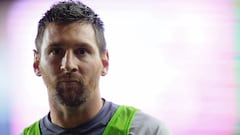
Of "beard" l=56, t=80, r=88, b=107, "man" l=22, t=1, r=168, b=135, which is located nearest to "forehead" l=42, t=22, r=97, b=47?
"man" l=22, t=1, r=168, b=135

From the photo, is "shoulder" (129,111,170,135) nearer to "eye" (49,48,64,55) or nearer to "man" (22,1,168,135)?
"man" (22,1,168,135)

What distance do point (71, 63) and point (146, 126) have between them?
252 millimetres

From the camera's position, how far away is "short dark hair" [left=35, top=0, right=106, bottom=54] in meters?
1.05

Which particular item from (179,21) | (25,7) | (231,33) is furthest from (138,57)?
(25,7)

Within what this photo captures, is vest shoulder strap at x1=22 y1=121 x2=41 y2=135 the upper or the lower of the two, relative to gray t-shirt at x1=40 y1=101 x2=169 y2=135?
lower

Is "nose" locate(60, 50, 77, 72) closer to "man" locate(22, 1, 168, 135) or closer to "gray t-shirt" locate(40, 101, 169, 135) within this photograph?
"man" locate(22, 1, 168, 135)

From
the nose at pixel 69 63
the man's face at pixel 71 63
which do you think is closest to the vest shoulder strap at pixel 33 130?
the man's face at pixel 71 63

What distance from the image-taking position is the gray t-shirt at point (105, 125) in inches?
40.1

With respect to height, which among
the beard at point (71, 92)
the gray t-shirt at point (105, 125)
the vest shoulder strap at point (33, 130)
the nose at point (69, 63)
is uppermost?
the nose at point (69, 63)

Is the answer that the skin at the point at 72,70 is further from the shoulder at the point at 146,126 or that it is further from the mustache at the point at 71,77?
the shoulder at the point at 146,126

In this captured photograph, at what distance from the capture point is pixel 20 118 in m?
1.39

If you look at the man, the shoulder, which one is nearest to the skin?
the man

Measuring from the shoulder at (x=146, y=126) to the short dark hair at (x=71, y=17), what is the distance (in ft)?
0.70

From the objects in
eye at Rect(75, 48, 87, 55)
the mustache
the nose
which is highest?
eye at Rect(75, 48, 87, 55)
